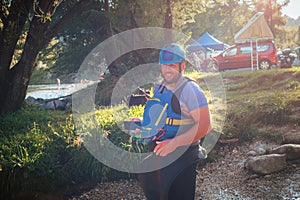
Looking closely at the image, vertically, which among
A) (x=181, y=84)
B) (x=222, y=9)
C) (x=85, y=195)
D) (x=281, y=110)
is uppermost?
(x=222, y=9)

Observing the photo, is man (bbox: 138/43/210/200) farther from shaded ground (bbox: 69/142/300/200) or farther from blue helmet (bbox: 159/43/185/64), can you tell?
shaded ground (bbox: 69/142/300/200)

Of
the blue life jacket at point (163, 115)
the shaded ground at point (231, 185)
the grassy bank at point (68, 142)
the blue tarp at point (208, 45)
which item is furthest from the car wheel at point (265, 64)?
the blue life jacket at point (163, 115)

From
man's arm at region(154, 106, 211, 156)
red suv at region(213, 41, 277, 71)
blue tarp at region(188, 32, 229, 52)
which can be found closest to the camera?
man's arm at region(154, 106, 211, 156)

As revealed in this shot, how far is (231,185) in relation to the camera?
4316mm

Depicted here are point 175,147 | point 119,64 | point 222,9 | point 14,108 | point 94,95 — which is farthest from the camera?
point 222,9

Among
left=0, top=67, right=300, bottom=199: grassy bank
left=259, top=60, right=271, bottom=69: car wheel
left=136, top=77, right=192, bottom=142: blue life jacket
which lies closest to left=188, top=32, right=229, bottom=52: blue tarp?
left=259, top=60, right=271, bottom=69: car wheel

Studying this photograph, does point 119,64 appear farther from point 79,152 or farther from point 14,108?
point 79,152

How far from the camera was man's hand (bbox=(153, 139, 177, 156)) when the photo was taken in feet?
7.16

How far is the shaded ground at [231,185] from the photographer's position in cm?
394

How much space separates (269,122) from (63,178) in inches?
154

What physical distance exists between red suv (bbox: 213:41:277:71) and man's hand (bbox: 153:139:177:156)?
15029mm

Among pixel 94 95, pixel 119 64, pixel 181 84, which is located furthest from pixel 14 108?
pixel 181 84

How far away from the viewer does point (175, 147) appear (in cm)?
219

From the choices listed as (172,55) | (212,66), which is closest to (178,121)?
(172,55)
